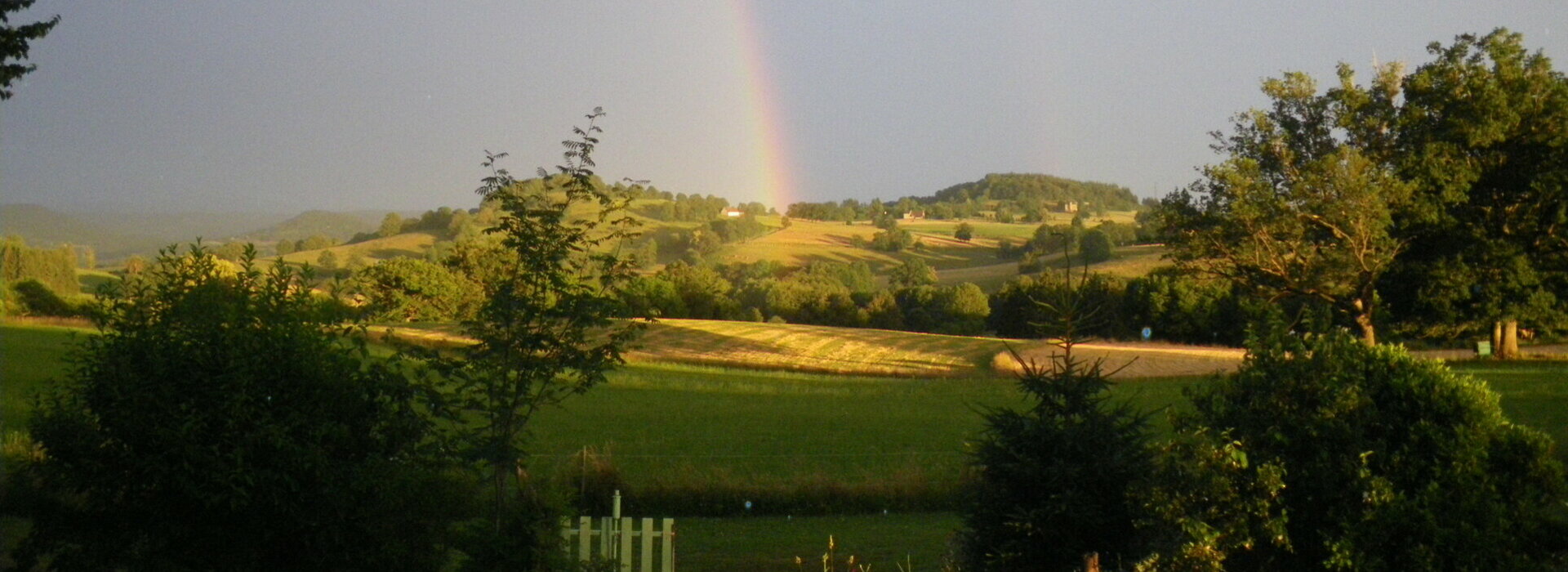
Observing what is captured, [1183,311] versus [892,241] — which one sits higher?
[892,241]

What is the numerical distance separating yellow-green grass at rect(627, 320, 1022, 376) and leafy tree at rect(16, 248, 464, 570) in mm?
40926

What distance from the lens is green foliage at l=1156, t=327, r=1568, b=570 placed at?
651 cm

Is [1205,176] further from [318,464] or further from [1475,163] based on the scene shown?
[318,464]

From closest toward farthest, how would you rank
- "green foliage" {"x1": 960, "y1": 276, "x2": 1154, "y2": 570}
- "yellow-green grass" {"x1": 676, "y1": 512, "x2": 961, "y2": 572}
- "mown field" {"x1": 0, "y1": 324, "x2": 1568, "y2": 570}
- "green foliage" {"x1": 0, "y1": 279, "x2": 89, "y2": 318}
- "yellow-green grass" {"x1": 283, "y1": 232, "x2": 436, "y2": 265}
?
"green foliage" {"x1": 960, "y1": 276, "x2": 1154, "y2": 570}, "yellow-green grass" {"x1": 676, "y1": 512, "x2": 961, "y2": 572}, "mown field" {"x1": 0, "y1": 324, "x2": 1568, "y2": 570}, "green foliage" {"x1": 0, "y1": 279, "x2": 89, "y2": 318}, "yellow-green grass" {"x1": 283, "y1": 232, "x2": 436, "y2": 265}

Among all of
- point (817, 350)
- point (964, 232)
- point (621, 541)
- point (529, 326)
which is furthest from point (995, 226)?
point (529, 326)

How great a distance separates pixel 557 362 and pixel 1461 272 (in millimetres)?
41358

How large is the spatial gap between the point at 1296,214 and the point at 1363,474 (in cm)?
3999

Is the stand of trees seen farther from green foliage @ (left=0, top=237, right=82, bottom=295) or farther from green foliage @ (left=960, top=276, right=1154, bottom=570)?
green foliage @ (left=0, top=237, right=82, bottom=295)

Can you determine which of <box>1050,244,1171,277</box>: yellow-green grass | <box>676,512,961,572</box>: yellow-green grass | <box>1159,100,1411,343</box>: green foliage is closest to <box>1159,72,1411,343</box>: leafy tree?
<box>1159,100,1411,343</box>: green foliage

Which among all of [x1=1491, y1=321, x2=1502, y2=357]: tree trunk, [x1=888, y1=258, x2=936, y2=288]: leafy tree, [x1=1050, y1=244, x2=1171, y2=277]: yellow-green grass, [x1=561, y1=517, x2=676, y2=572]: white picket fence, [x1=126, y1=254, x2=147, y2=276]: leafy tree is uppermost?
[x1=1050, y1=244, x2=1171, y2=277]: yellow-green grass

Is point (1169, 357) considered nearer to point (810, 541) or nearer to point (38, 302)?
point (810, 541)

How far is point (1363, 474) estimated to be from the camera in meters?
6.51

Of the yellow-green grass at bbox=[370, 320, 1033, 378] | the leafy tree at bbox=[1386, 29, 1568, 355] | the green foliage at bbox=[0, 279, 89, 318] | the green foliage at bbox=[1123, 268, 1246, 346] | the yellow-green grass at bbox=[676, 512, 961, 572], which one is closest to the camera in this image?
the yellow-green grass at bbox=[676, 512, 961, 572]

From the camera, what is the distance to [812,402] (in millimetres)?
39281
